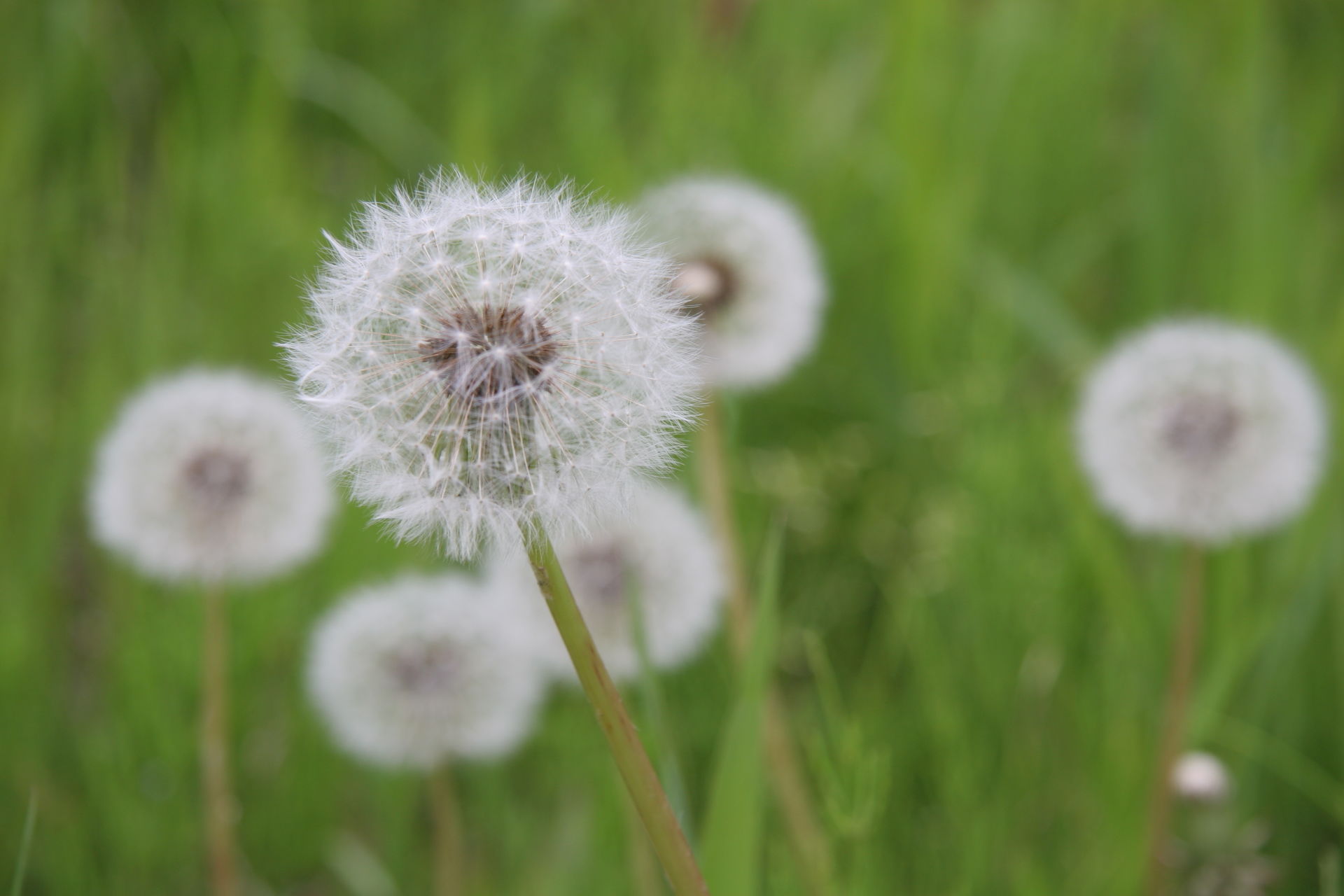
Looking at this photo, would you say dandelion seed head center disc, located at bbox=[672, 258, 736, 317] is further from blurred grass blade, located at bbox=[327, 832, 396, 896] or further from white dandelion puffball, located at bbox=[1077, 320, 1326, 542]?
blurred grass blade, located at bbox=[327, 832, 396, 896]

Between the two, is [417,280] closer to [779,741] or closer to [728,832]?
[728,832]

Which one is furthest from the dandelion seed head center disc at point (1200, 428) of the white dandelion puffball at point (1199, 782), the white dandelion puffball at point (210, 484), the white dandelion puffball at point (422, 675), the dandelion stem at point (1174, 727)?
the white dandelion puffball at point (210, 484)

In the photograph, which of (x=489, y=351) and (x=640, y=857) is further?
(x=640, y=857)

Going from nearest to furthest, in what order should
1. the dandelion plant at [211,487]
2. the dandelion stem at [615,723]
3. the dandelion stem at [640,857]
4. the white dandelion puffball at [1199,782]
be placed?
the dandelion stem at [615,723] → the white dandelion puffball at [1199,782] → the dandelion stem at [640,857] → the dandelion plant at [211,487]

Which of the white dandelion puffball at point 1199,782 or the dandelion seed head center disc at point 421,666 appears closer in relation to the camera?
the white dandelion puffball at point 1199,782

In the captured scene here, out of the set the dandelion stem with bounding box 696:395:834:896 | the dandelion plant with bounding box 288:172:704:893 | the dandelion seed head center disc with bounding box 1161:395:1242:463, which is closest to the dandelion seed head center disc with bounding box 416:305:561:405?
the dandelion plant with bounding box 288:172:704:893

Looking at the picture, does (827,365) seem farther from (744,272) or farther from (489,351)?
(489,351)

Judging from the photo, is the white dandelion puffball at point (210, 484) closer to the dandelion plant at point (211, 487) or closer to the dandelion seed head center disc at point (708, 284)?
the dandelion plant at point (211, 487)

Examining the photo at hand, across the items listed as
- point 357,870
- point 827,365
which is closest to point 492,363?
point 357,870
